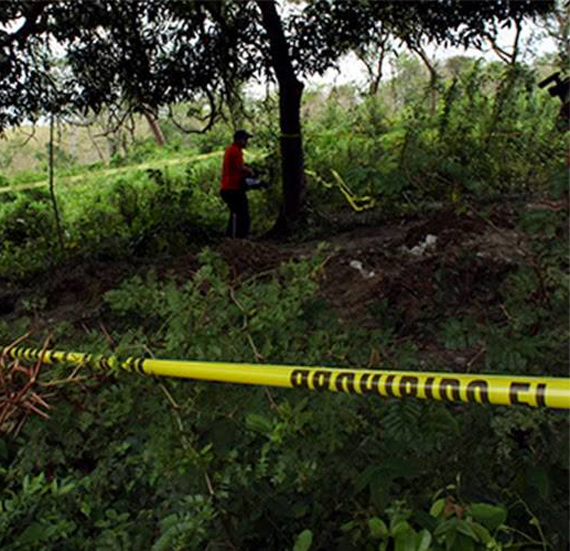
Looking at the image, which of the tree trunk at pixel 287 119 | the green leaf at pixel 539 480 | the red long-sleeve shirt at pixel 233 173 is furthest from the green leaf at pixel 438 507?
the red long-sleeve shirt at pixel 233 173

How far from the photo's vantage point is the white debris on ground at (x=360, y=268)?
20.1ft

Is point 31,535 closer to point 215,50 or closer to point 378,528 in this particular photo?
point 378,528

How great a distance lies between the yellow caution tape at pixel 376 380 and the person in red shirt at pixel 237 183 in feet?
24.1

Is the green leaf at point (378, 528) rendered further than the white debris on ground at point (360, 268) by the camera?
No

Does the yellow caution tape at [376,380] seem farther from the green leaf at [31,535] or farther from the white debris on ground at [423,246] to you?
the white debris on ground at [423,246]

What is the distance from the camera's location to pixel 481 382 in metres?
1.33

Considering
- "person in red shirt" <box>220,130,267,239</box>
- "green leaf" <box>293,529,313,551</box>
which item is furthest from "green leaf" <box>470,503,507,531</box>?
"person in red shirt" <box>220,130,267,239</box>

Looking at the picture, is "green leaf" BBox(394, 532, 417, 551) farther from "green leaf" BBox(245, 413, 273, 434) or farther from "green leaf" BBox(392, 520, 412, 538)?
"green leaf" BBox(245, 413, 273, 434)

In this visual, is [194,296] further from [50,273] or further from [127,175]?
[127,175]

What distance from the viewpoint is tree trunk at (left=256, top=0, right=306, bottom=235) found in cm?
838

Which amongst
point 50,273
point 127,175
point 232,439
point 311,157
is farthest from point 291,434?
point 127,175

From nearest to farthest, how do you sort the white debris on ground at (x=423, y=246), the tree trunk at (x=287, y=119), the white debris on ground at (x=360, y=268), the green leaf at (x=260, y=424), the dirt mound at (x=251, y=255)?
the green leaf at (x=260, y=424), the white debris on ground at (x=360, y=268), the white debris on ground at (x=423, y=246), the dirt mound at (x=251, y=255), the tree trunk at (x=287, y=119)

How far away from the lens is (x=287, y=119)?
8.97 m

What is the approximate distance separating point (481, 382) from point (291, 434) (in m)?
0.44
